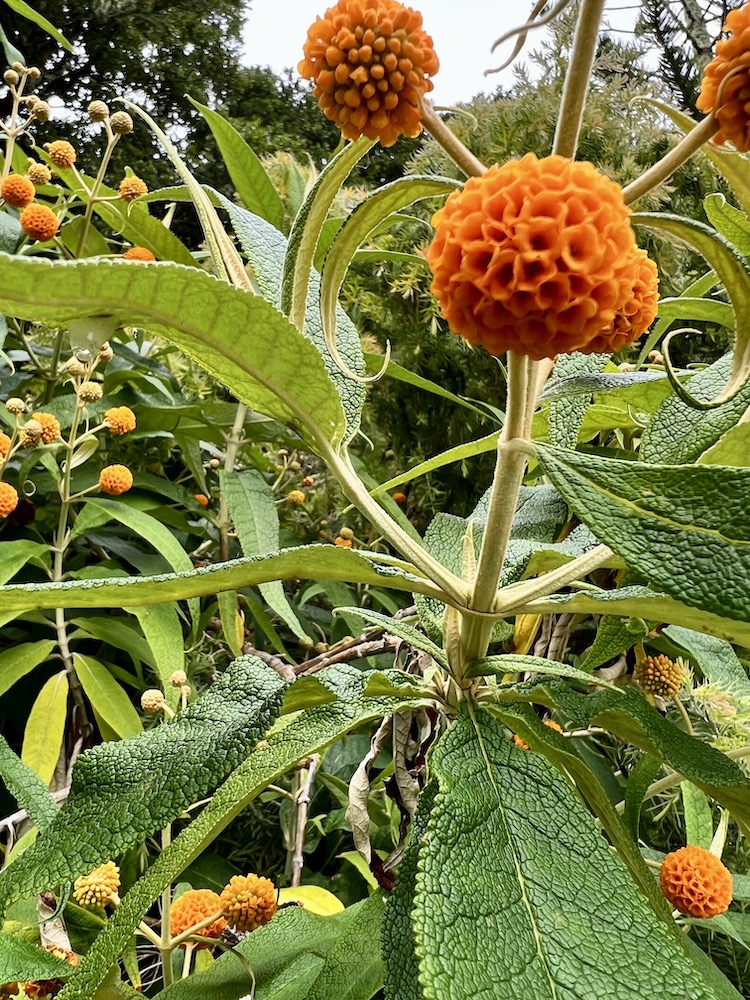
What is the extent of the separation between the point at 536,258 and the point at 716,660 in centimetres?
33

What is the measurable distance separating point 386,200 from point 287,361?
0.09m

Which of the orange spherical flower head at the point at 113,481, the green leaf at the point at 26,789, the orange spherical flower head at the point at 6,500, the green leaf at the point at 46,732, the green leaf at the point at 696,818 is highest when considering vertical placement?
the orange spherical flower head at the point at 113,481

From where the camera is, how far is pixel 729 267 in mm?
281

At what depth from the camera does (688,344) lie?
82 cm

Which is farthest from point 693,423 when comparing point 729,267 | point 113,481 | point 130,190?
point 130,190

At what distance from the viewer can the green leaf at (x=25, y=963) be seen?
292mm

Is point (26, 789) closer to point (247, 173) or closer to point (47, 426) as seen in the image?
point (47, 426)

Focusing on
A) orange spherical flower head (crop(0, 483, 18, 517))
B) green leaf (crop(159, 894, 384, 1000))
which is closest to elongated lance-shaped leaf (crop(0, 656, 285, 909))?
green leaf (crop(159, 894, 384, 1000))

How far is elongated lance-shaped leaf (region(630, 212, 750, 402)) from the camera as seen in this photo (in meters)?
0.27

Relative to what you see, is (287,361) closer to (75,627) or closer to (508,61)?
(508,61)

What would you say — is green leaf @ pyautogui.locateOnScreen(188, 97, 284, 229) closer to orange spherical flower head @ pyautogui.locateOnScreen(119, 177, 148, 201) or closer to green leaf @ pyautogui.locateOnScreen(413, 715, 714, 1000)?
orange spherical flower head @ pyautogui.locateOnScreen(119, 177, 148, 201)

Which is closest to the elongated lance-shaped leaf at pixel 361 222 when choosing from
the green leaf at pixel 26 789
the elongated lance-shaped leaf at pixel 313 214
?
the elongated lance-shaped leaf at pixel 313 214

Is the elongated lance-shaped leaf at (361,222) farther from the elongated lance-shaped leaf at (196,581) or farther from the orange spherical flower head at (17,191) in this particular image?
the orange spherical flower head at (17,191)

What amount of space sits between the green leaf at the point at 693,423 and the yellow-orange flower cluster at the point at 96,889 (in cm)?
33
